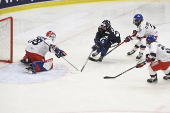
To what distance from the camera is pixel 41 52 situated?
6793 millimetres

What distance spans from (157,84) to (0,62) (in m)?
2.72

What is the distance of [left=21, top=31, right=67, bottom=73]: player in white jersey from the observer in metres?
6.56

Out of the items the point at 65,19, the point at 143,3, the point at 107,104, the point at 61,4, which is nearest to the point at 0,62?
the point at 107,104

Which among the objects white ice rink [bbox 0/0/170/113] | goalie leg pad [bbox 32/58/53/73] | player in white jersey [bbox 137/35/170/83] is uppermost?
player in white jersey [bbox 137/35/170/83]

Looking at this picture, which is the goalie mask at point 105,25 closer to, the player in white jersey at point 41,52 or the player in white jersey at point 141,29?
the player in white jersey at point 141,29

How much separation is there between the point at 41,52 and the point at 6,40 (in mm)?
856

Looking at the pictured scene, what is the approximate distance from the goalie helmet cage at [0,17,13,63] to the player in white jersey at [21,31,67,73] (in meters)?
0.52

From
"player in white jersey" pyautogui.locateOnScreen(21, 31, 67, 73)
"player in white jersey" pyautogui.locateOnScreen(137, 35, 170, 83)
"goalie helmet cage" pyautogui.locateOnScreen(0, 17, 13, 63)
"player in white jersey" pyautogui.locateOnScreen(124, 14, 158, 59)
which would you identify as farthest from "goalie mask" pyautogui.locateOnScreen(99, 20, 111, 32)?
"goalie helmet cage" pyautogui.locateOnScreen(0, 17, 13, 63)

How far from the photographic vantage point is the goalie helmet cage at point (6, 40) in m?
7.29

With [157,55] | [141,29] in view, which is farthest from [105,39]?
[157,55]

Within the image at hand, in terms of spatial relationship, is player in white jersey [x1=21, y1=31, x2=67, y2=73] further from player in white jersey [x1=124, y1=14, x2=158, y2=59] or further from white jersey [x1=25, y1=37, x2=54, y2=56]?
player in white jersey [x1=124, y1=14, x2=158, y2=59]

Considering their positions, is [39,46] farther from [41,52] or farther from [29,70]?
[29,70]

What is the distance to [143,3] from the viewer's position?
14.3 metres

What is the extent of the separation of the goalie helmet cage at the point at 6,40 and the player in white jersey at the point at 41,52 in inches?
20.4
